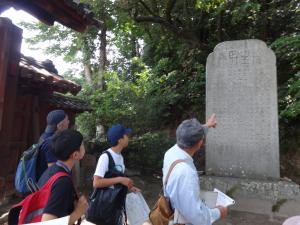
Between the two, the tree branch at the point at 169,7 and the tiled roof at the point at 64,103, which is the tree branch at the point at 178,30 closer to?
the tree branch at the point at 169,7

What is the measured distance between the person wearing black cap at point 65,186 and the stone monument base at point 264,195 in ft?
13.0

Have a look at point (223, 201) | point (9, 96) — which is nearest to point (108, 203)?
point (223, 201)

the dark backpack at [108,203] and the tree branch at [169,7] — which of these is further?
the tree branch at [169,7]

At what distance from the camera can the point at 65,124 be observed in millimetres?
3221

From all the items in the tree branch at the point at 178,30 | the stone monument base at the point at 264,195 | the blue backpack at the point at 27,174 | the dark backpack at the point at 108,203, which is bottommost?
the stone monument base at the point at 264,195

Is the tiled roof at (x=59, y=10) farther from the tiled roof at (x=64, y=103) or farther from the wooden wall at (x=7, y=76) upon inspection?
the tiled roof at (x=64, y=103)

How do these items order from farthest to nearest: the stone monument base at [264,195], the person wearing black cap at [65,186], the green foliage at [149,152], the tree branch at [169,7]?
the tree branch at [169,7]
the green foliage at [149,152]
the stone monument base at [264,195]
the person wearing black cap at [65,186]

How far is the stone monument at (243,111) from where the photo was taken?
19.2ft

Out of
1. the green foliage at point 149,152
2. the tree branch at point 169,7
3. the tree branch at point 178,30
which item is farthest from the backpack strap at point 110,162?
the tree branch at point 169,7

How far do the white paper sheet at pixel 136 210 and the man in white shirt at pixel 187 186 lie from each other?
0.91 metres

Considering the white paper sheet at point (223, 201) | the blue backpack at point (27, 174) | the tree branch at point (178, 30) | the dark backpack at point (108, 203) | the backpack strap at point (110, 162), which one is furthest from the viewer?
the tree branch at point (178, 30)

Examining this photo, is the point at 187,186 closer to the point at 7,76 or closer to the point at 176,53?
the point at 7,76

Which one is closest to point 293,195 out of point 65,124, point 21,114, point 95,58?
point 65,124

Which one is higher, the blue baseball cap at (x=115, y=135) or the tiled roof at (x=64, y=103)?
the tiled roof at (x=64, y=103)
